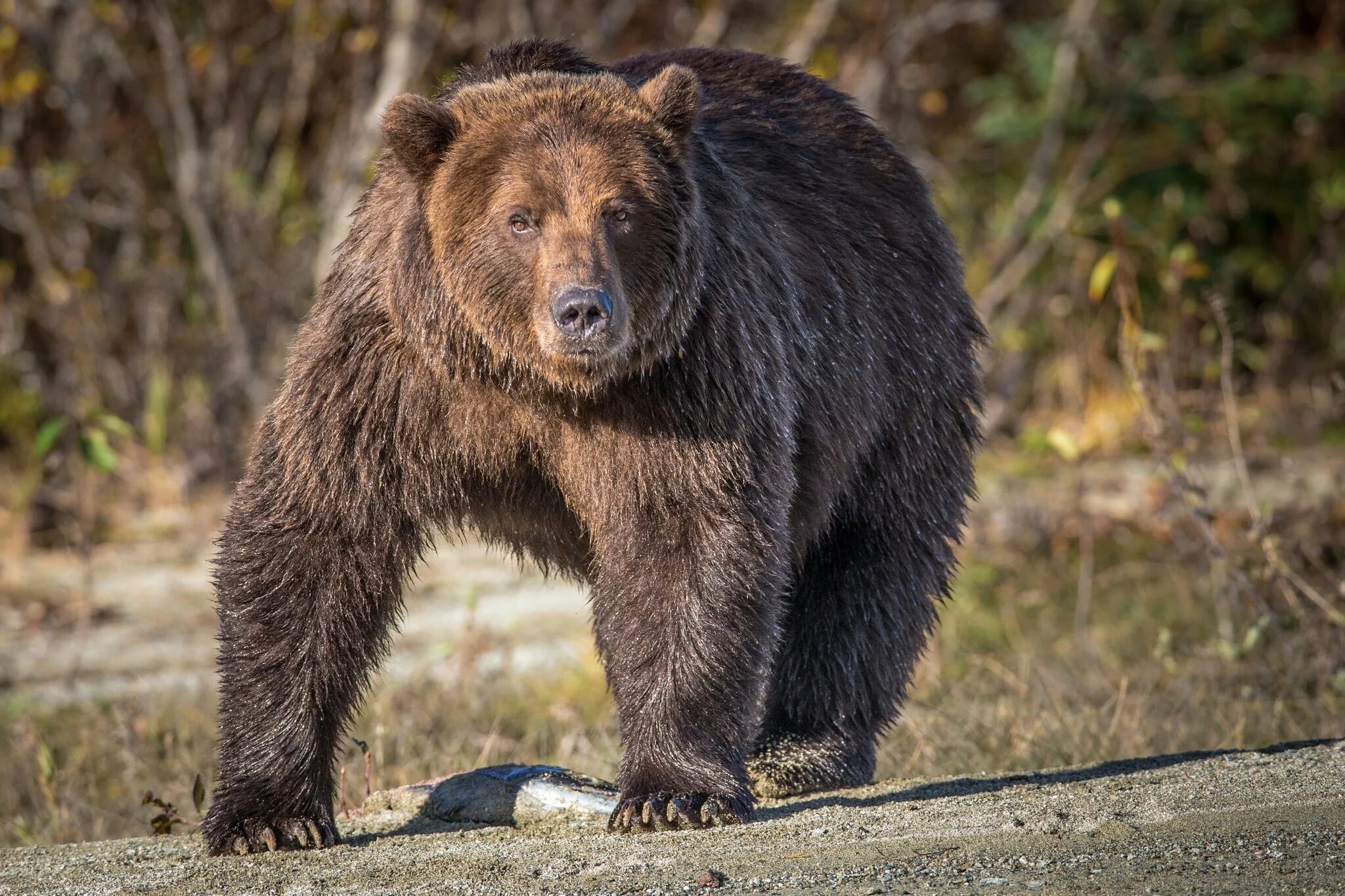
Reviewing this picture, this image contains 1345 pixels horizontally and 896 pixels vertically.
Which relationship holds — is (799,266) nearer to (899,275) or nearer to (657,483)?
(899,275)

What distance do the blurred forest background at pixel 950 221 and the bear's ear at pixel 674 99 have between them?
12.6 ft

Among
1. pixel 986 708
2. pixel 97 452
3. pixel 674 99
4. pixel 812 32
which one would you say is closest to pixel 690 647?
pixel 674 99

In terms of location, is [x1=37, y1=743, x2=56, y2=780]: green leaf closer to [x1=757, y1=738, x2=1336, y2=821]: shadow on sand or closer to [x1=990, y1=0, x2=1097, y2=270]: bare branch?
[x1=757, y1=738, x2=1336, y2=821]: shadow on sand

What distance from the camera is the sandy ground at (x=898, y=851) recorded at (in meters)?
3.67

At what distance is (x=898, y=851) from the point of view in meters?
3.92

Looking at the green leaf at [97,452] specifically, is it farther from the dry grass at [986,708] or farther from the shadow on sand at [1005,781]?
the shadow on sand at [1005,781]

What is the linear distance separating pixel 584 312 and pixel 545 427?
53 cm

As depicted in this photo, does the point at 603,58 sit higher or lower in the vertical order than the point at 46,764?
higher

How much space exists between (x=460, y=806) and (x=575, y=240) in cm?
169

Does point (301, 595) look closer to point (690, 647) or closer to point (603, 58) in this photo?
point (690, 647)

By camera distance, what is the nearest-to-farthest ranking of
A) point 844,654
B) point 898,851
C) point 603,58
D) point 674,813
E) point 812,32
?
point 898,851, point 674,813, point 844,654, point 812,32, point 603,58

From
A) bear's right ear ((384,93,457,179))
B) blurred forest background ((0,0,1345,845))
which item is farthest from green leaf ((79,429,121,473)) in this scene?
bear's right ear ((384,93,457,179))

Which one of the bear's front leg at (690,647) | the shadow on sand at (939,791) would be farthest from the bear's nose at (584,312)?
the shadow on sand at (939,791)

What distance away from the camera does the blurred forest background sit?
9484mm
